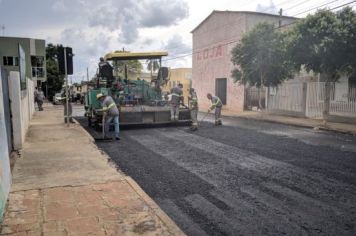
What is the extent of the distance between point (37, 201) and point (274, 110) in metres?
19.6

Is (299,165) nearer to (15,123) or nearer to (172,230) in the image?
(172,230)

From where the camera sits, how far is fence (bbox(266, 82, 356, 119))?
56.3 ft

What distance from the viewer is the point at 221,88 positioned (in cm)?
3192

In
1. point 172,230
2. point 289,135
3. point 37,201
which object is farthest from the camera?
point 289,135

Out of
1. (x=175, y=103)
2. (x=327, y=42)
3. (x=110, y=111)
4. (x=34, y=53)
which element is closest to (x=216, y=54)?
(x=327, y=42)

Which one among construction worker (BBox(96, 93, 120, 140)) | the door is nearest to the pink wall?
the door

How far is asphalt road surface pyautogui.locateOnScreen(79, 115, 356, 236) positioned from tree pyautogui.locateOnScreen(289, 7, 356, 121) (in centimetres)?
418

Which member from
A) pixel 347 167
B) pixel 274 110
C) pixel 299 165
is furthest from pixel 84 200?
pixel 274 110

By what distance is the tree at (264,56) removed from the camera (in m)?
19.7

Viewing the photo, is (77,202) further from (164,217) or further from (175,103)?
(175,103)

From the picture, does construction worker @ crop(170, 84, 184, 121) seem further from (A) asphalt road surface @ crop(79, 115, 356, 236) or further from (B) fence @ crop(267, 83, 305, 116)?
(B) fence @ crop(267, 83, 305, 116)

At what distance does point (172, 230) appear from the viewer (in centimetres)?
425

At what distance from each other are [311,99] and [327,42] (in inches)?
216

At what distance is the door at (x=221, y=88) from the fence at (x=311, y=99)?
7.70 meters
